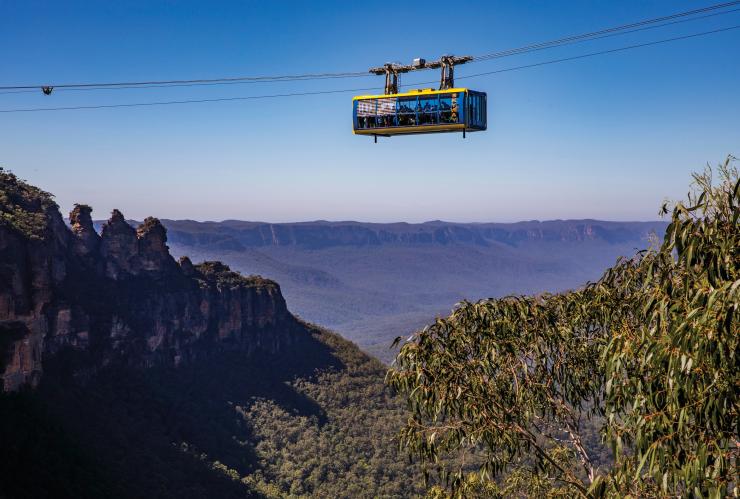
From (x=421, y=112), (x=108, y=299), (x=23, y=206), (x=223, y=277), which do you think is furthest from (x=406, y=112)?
(x=223, y=277)

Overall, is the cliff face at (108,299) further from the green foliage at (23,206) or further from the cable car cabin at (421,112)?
the cable car cabin at (421,112)

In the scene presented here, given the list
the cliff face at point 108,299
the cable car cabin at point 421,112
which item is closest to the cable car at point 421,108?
the cable car cabin at point 421,112

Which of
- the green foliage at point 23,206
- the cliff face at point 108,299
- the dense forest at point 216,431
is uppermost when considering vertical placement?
the green foliage at point 23,206

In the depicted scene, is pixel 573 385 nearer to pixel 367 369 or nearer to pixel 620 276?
pixel 620 276

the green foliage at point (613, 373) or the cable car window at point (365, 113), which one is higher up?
the cable car window at point (365, 113)

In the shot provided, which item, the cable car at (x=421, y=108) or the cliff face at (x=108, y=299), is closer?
the cable car at (x=421, y=108)

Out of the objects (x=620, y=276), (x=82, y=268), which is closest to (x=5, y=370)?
(x=82, y=268)

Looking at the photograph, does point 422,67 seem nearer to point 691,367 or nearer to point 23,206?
point 691,367
